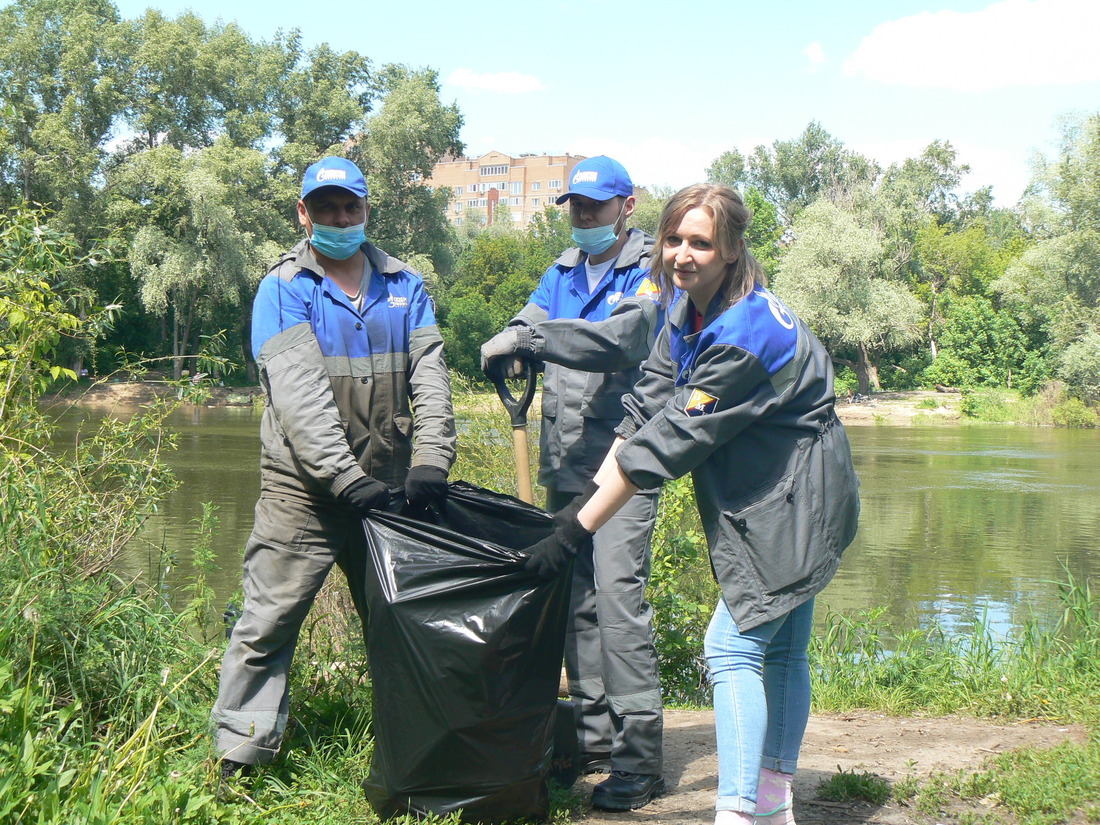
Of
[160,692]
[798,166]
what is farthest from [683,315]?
[798,166]

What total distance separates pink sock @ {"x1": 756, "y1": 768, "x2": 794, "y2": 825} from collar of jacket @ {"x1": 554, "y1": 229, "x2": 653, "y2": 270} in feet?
5.84

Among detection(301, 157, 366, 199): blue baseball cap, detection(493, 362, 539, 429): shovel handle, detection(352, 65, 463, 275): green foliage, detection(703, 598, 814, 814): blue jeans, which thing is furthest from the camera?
detection(352, 65, 463, 275): green foliage

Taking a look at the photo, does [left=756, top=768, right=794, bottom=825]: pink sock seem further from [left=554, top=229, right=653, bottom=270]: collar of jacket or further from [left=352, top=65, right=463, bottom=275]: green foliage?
[left=352, top=65, right=463, bottom=275]: green foliage

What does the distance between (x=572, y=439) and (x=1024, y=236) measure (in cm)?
6079

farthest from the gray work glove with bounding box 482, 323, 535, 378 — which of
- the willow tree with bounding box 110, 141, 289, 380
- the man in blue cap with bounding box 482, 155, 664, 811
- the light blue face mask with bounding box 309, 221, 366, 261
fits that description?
the willow tree with bounding box 110, 141, 289, 380

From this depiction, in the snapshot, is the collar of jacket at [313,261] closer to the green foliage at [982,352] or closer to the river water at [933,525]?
the river water at [933,525]

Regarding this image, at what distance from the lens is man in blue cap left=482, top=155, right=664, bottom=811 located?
333 cm

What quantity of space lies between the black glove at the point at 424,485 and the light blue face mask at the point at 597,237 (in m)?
1.08

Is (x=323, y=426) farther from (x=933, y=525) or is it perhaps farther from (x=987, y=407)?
(x=987, y=407)

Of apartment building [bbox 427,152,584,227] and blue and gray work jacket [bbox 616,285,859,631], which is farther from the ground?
apartment building [bbox 427,152,584,227]

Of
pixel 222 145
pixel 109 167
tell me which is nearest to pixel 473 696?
pixel 222 145

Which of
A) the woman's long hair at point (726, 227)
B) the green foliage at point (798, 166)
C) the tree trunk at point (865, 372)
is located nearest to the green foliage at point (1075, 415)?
the tree trunk at point (865, 372)

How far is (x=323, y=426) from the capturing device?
9.93 feet

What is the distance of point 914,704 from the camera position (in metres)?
4.58
